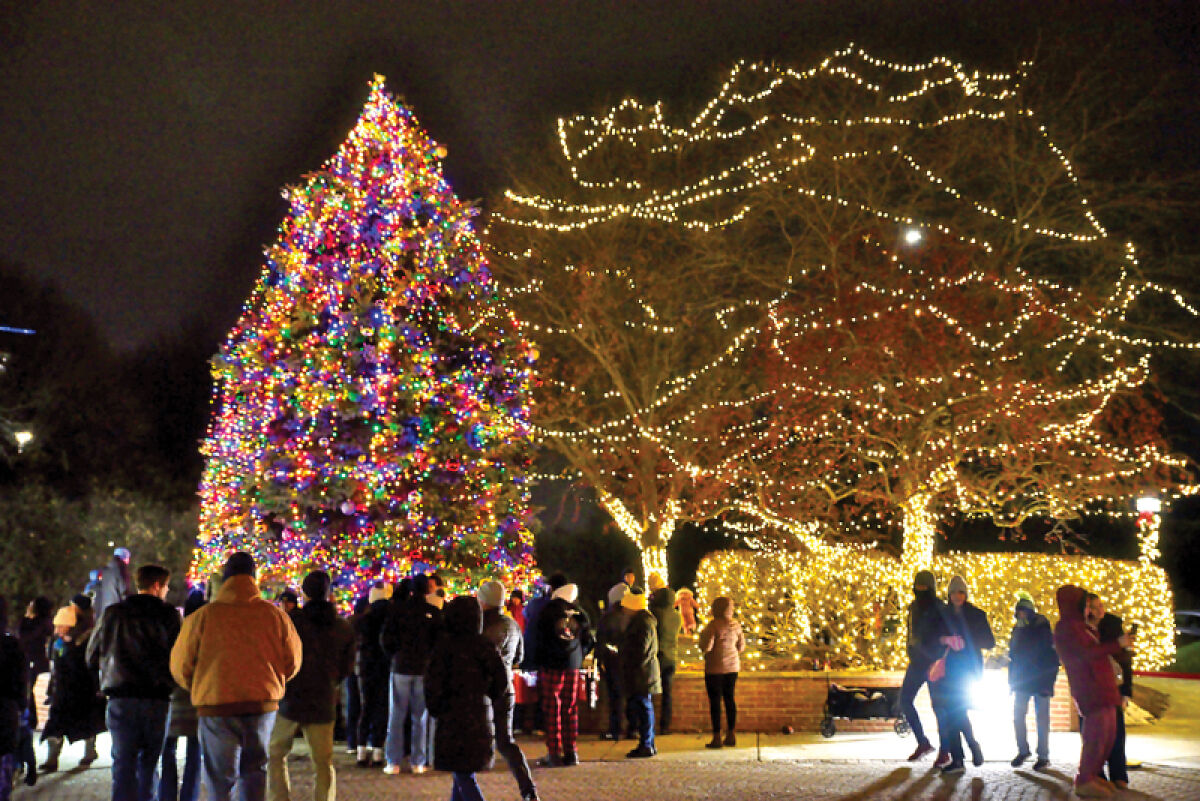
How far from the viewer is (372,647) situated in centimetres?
1234

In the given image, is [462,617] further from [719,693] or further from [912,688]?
[719,693]

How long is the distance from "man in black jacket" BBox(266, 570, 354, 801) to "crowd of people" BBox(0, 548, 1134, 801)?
1 centimetres

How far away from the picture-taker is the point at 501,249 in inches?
1094

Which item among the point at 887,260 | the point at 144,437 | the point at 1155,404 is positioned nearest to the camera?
the point at 887,260

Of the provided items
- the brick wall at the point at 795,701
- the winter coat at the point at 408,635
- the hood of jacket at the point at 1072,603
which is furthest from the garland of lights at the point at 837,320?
the winter coat at the point at 408,635

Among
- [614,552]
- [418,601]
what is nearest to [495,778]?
[418,601]

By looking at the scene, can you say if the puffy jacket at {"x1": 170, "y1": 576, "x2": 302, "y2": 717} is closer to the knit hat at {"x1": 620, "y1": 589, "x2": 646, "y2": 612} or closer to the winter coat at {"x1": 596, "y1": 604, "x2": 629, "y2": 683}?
the knit hat at {"x1": 620, "y1": 589, "x2": 646, "y2": 612}

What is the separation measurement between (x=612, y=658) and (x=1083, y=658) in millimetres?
5599

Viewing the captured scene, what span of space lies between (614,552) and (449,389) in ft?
57.8

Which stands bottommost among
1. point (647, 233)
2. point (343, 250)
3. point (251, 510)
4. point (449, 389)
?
point (251, 510)

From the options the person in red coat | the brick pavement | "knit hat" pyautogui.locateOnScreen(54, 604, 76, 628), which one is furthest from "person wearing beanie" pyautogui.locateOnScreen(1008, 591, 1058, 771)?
"knit hat" pyautogui.locateOnScreen(54, 604, 76, 628)

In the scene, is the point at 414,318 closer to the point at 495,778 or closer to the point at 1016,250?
the point at 495,778

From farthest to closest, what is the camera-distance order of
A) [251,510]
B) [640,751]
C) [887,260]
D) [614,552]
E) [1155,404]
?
1. [614,552]
2. [1155,404]
3. [887,260]
4. [251,510]
5. [640,751]

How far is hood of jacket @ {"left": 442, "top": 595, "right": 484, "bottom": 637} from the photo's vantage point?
8.35 m
